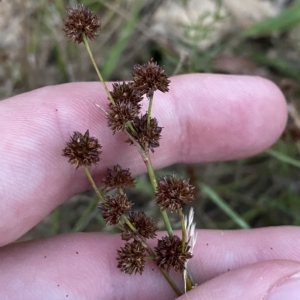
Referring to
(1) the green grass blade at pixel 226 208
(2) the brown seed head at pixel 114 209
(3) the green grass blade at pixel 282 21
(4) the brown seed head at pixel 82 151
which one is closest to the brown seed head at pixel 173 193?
(2) the brown seed head at pixel 114 209

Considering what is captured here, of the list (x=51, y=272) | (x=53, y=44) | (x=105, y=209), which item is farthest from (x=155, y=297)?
(x=53, y=44)

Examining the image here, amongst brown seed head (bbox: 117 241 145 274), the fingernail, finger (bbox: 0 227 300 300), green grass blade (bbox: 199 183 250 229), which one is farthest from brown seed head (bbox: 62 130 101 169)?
green grass blade (bbox: 199 183 250 229)

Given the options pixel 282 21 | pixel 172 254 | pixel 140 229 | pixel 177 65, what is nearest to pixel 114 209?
pixel 140 229

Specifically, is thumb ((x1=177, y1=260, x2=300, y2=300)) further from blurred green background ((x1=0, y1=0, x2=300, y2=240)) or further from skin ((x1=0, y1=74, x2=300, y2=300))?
blurred green background ((x1=0, y1=0, x2=300, y2=240))

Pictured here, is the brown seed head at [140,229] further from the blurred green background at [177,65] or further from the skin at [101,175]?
the blurred green background at [177,65]

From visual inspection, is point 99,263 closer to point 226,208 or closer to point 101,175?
point 101,175
